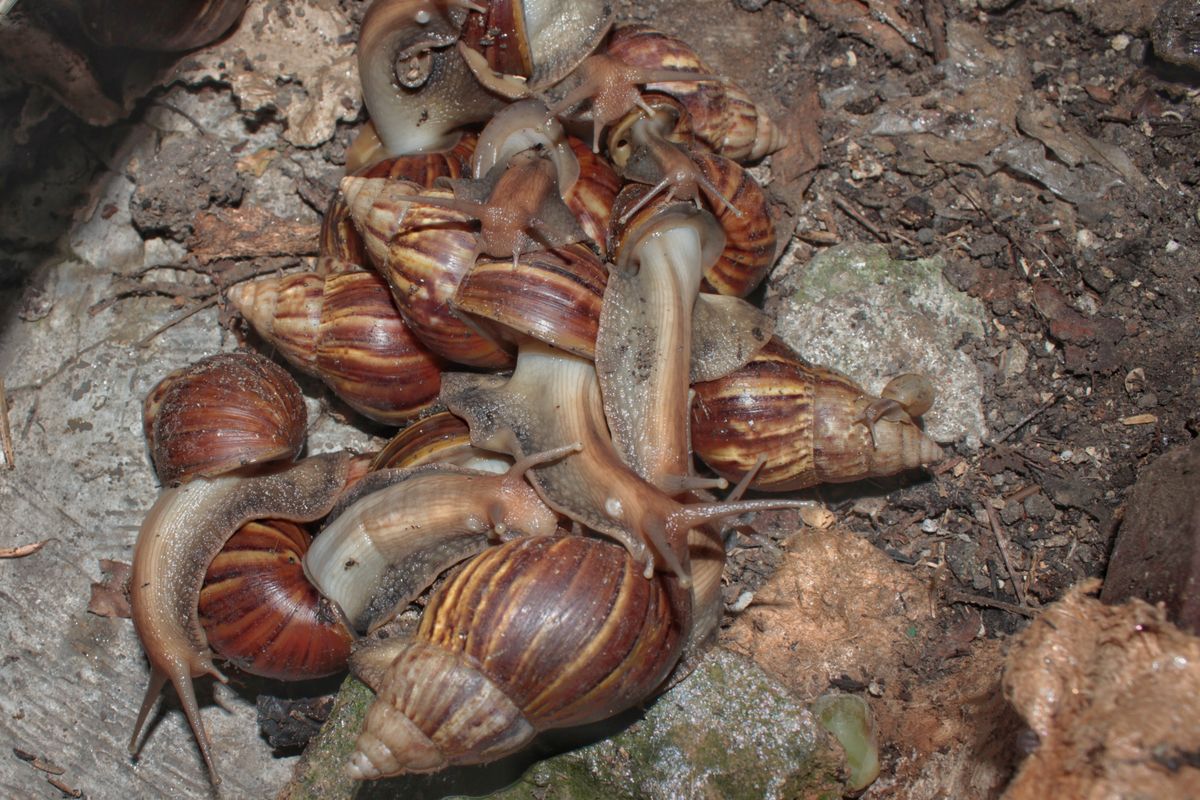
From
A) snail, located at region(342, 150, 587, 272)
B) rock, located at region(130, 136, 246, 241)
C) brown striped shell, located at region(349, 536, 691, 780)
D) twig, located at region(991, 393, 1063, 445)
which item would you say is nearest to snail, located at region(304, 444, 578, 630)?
brown striped shell, located at region(349, 536, 691, 780)

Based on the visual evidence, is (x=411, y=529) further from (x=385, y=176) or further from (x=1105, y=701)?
(x=1105, y=701)

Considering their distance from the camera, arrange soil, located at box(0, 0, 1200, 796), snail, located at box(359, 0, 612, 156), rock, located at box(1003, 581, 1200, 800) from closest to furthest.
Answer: rock, located at box(1003, 581, 1200, 800), soil, located at box(0, 0, 1200, 796), snail, located at box(359, 0, 612, 156)

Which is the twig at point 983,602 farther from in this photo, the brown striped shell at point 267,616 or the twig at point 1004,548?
the brown striped shell at point 267,616

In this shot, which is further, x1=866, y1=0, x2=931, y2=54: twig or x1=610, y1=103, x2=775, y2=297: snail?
x1=866, y1=0, x2=931, y2=54: twig

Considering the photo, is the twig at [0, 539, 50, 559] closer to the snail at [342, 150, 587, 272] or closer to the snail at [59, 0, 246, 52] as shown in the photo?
the snail at [342, 150, 587, 272]

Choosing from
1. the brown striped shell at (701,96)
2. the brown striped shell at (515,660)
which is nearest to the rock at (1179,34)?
the brown striped shell at (701,96)

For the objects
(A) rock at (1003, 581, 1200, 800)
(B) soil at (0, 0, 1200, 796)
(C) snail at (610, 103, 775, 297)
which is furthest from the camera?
(B) soil at (0, 0, 1200, 796)

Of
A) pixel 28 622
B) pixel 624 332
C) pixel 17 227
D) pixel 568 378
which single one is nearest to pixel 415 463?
pixel 568 378
